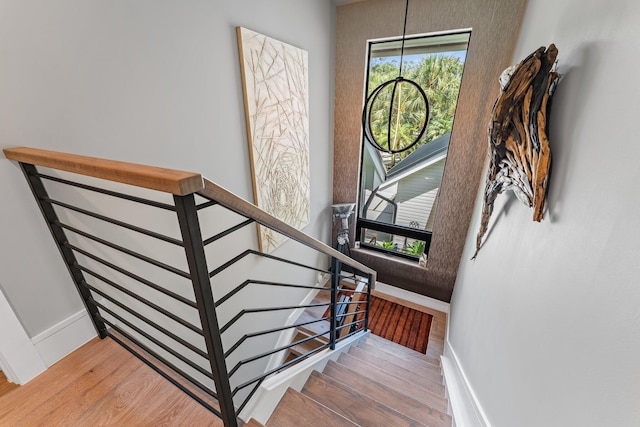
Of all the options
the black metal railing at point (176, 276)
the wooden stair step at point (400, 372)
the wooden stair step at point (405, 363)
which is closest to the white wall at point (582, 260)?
the black metal railing at point (176, 276)

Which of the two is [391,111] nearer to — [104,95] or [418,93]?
[418,93]

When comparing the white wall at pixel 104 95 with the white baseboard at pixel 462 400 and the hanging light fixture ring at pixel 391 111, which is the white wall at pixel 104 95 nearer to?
the hanging light fixture ring at pixel 391 111

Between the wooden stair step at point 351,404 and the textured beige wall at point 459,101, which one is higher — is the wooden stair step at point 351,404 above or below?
below

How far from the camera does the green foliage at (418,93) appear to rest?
2621 mm

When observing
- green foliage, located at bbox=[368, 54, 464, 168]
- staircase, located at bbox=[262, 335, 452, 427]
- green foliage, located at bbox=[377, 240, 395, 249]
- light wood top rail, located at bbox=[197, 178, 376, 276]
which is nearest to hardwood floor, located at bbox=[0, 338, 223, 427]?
staircase, located at bbox=[262, 335, 452, 427]

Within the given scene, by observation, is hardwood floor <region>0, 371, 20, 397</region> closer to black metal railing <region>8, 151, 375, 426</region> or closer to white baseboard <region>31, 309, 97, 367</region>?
white baseboard <region>31, 309, 97, 367</region>

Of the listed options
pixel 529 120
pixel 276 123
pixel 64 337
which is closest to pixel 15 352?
pixel 64 337

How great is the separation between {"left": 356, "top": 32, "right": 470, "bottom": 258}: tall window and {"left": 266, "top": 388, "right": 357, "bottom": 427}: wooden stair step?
2.33 meters

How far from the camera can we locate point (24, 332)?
1.03 m

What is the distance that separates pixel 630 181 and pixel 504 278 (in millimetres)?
860

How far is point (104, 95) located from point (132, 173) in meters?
0.89

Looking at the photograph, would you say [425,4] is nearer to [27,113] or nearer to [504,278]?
[504,278]

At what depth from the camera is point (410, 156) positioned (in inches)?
123

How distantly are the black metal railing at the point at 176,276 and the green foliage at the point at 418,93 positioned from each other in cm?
164
